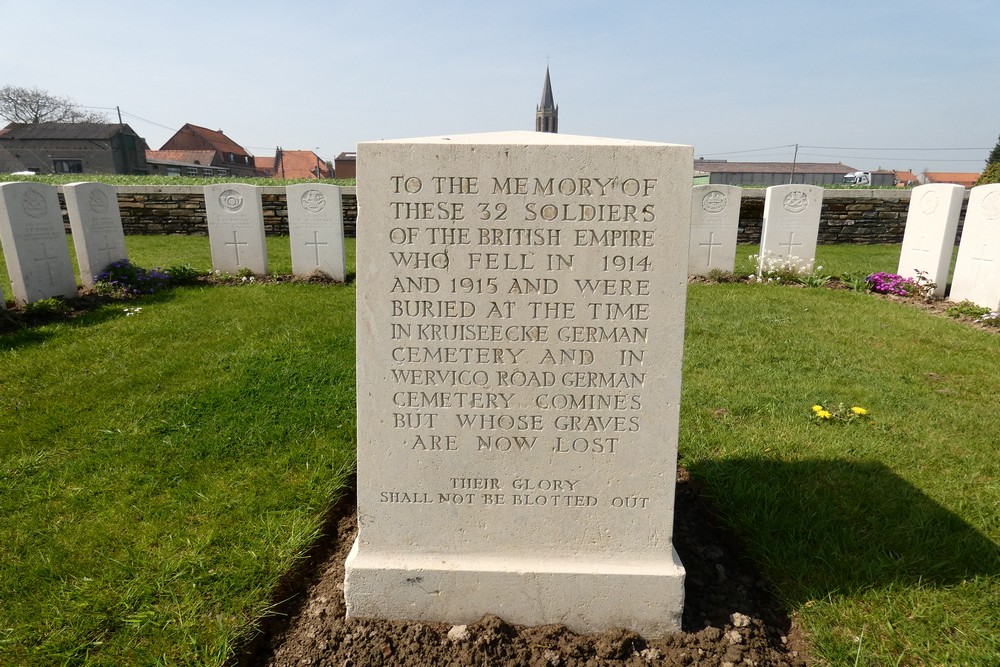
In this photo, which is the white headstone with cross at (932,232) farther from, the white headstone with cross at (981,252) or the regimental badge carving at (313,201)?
the regimental badge carving at (313,201)

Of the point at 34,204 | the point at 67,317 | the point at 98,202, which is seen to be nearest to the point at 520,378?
the point at 67,317

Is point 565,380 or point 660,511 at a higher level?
point 565,380

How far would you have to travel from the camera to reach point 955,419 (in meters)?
3.79

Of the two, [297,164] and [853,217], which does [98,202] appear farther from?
[297,164]

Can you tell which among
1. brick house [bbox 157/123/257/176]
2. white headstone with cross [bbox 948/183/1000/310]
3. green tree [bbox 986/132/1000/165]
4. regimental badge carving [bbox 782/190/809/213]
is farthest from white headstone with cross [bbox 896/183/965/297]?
brick house [bbox 157/123/257/176]

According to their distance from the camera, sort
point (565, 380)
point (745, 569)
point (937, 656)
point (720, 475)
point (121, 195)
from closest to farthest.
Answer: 1. point (937, 656)
2. point (565, 380)
3. point (745, 569)
4. point (720, 475)
5. point (121, 195)

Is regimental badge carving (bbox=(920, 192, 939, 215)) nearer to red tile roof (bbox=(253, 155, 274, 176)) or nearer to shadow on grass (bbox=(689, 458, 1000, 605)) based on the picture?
shadow on grass (bbox=(689, 458, 1000, 605))

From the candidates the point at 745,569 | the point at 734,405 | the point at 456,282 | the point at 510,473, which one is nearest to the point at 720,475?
the point at 745,569

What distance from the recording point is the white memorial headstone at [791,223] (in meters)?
9.05

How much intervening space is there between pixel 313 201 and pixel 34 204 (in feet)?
10.6

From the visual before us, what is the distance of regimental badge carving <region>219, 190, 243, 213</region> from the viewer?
28.6ft

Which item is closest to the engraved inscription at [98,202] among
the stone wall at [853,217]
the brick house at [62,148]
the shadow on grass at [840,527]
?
the shadow on grass at [840,527]

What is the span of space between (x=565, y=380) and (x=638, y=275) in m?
0.45

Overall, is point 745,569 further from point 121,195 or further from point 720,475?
point 121,195
